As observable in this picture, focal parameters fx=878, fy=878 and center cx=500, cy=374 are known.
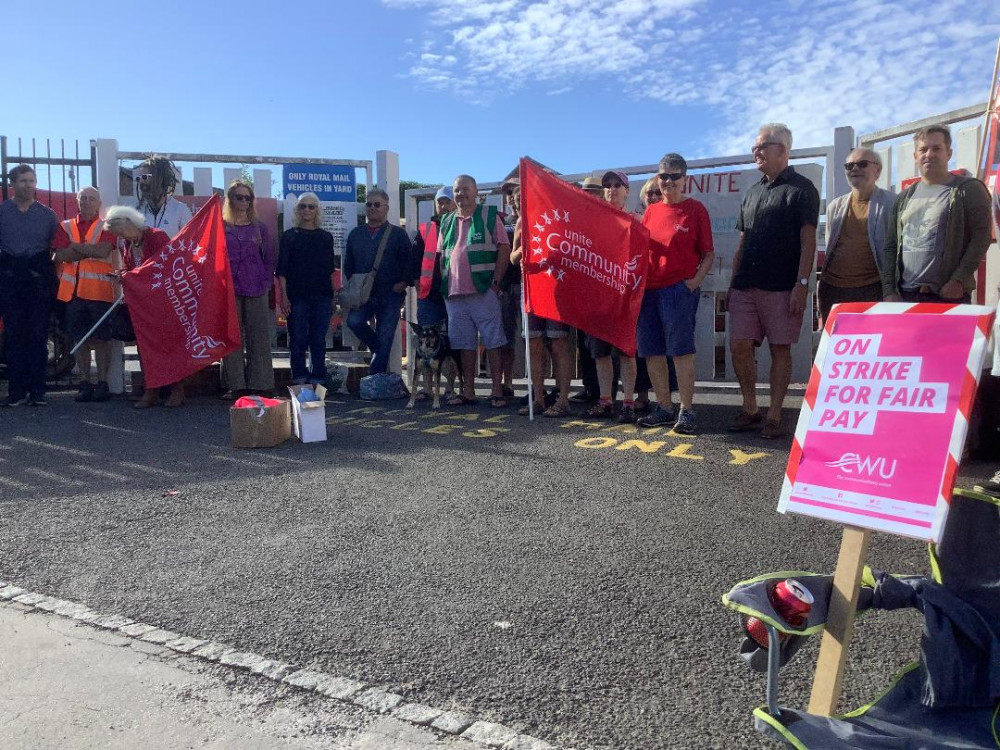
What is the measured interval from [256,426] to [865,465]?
4.93 m

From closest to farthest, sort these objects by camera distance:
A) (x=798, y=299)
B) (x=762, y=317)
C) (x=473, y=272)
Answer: (x=798, y=299) < (x=762, y=317) < (x=473, y=272)

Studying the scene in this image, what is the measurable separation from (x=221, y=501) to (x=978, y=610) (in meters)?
3.87

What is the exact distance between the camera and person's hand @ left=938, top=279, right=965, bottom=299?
5.29 meters

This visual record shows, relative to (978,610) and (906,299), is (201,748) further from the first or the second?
(906,299)

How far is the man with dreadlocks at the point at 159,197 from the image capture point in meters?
9.02

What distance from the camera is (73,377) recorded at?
Answer: 1058cm

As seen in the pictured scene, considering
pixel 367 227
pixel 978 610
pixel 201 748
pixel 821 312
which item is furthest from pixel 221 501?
pixel 367 227

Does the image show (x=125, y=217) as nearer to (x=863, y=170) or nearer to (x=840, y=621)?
(x=863, y=170)

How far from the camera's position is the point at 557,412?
7746mm

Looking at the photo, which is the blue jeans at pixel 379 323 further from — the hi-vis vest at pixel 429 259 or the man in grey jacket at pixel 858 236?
the man in grey jacket at pixel 858 236

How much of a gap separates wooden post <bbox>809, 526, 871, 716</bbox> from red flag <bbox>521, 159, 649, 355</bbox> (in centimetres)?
484

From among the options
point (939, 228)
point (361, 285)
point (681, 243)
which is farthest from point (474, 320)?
point (939, 228)

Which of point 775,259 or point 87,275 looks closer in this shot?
point 775,259

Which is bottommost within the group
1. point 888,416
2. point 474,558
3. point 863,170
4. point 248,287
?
point 474,558
